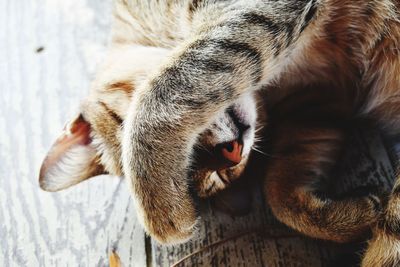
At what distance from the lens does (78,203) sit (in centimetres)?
141

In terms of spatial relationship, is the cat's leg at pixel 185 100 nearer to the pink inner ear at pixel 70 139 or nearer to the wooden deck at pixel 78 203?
the wooden deck at pixel 78 203

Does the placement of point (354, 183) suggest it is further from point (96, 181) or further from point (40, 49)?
point (40, 49)

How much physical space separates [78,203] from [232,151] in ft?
1.54

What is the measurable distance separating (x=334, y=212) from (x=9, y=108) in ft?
3.22

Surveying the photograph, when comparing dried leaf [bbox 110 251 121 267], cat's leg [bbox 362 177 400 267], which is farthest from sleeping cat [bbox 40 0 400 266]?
dried leaf [bbox 110 251 121 267]

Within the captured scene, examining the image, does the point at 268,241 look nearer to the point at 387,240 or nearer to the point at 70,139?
the point at 387,240

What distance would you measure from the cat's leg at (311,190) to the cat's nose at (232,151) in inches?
6.7

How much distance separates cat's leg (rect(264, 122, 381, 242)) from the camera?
1.18 metres

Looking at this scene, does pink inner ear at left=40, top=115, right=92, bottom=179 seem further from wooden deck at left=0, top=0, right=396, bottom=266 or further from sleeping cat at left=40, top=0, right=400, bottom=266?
wooden deck at left=0, top=0, right=396, bottom=266

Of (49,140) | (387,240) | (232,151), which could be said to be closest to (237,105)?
(232,151)

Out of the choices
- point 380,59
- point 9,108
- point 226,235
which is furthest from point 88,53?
point 380,59

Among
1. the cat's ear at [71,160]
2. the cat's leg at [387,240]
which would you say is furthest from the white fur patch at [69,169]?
the cat's leg at [387,240]

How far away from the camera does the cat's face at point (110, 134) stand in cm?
122

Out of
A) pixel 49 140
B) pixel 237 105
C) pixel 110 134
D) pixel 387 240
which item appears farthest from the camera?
pixel 49 140
